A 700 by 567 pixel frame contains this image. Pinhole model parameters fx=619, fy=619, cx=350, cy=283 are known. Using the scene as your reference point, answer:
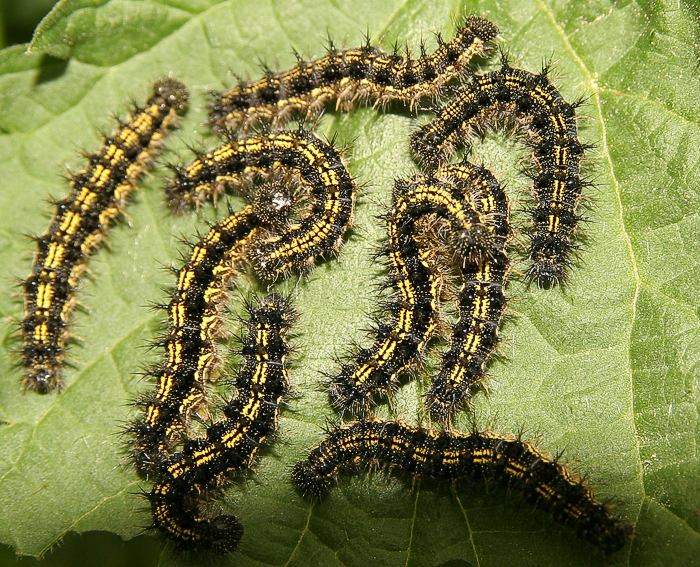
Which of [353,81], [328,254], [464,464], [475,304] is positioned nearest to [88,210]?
[328,254]

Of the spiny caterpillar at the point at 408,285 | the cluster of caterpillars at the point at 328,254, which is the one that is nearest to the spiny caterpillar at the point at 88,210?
the cluster of caterpillars at the point at 328,254

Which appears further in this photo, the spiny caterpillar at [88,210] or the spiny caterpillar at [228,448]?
the spiny caterpillar at [88,210]

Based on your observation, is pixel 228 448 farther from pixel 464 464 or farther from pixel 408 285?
pixel 408 285

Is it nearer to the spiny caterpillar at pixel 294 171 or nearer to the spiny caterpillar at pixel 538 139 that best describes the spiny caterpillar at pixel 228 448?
the spiny caterpillar at pixel 294 171

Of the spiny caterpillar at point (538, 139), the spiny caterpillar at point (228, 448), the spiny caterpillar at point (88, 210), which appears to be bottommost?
the spiny caterpillar at point (228, 448)

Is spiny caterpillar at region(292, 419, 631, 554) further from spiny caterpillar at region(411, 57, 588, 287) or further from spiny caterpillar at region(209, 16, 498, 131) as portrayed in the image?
spiny caterpillar at region(209, 16, 498, 131)

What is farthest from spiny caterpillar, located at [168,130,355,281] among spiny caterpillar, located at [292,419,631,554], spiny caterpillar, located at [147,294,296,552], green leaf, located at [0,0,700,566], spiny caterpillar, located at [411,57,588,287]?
spiny caterpillar, located at [292,419,631,554]
